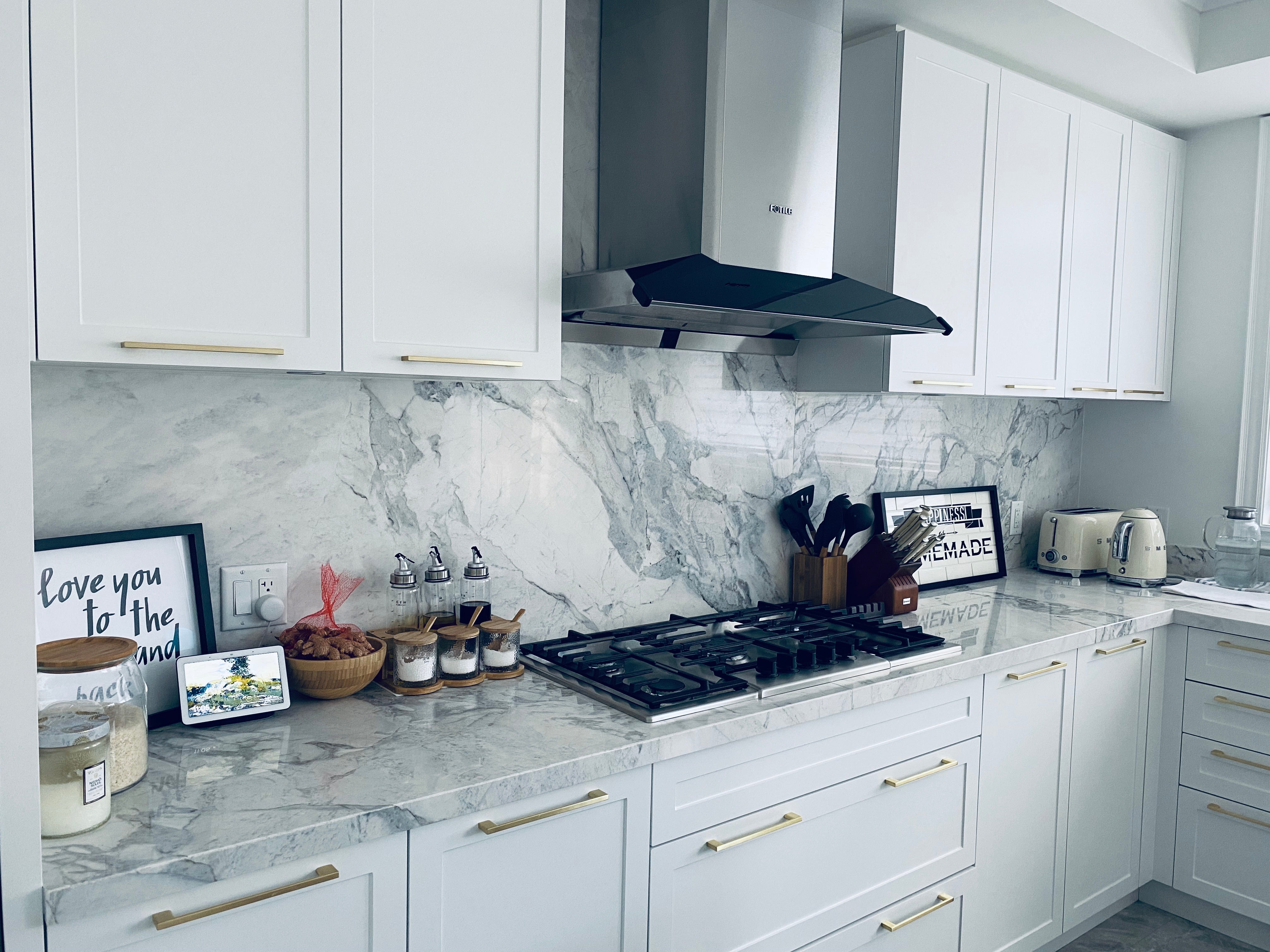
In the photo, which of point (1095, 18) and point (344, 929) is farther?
point (1095, 18)

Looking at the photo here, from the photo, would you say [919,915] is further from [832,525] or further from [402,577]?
[402,577]

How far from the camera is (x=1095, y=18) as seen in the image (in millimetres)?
2381

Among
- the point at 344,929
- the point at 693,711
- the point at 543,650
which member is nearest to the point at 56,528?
the point at 344,929

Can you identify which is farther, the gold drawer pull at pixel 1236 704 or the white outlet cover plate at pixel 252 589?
the gold drawer pull at pixel 1236 704

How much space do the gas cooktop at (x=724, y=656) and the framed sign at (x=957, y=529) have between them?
531 millimetres

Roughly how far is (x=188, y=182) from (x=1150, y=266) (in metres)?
3.12

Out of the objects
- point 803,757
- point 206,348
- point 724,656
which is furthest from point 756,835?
point 206,348

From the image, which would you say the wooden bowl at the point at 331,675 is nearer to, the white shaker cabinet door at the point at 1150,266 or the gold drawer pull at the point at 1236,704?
the gold drawer pull at the point at 1236,704

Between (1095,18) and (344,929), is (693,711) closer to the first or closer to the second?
(344,929)

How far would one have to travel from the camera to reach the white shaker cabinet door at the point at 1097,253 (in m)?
2.86

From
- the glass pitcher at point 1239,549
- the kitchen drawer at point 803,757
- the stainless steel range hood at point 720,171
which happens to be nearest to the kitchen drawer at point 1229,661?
the glass pitcher at point 1239,549

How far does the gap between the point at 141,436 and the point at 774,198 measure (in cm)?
134

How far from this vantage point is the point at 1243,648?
104 inches

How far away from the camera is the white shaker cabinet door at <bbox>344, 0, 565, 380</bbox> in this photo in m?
1.50
